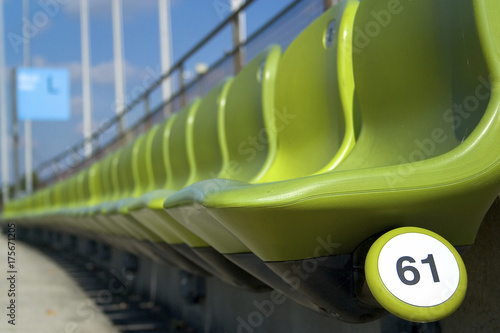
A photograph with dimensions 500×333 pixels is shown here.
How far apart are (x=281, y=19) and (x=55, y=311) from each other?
2.09 m

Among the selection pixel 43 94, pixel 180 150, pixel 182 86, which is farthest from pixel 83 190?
pixel 43 94

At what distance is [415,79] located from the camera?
1.46 meters

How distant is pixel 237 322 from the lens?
8.55ft

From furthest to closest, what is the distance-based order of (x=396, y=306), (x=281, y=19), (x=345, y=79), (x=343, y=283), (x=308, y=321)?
(x=281, y=19)
(x=308, y=321)
(x=345, y=79)
(x=343, y=283)
(x=396, y=306)

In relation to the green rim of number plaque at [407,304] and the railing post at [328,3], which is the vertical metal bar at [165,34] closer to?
the railing post at [328,3]

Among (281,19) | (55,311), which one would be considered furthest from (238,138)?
(55,311)

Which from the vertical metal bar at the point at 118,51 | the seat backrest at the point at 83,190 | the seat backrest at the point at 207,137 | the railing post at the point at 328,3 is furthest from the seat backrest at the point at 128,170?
the vertical metal bar at the point at 118,51

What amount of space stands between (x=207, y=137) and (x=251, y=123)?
537mm

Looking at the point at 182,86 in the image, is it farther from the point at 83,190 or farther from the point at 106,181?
the point at 83,190

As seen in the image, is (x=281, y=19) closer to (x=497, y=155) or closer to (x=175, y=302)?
(x=175, y=302)

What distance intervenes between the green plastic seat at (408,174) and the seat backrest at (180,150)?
162 cm

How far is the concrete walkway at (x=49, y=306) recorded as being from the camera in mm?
3293

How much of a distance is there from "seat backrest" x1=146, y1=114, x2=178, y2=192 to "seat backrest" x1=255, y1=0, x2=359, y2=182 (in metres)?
1.32

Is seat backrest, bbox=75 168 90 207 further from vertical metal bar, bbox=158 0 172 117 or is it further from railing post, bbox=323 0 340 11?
vertical metal bar, bbox=158 0 172 117
